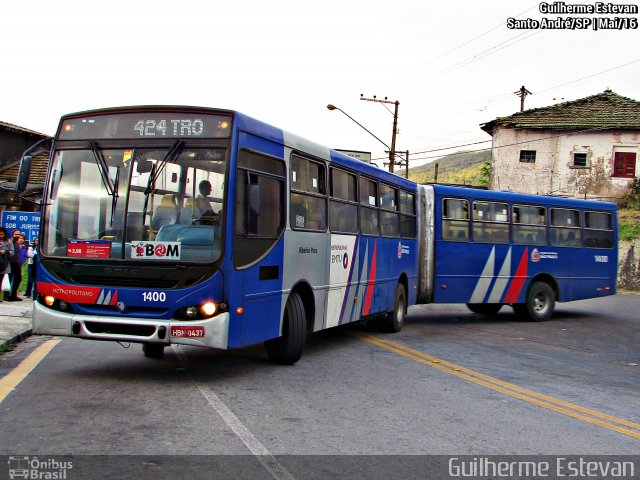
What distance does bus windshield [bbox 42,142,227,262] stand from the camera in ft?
24.9

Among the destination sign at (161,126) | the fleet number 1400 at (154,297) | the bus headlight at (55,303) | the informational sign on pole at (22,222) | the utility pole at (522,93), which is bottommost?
the bus headlight at (55,303)

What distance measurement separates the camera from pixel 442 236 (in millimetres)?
16531

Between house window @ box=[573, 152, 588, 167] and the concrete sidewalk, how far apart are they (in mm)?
31793

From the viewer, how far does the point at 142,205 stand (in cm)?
763

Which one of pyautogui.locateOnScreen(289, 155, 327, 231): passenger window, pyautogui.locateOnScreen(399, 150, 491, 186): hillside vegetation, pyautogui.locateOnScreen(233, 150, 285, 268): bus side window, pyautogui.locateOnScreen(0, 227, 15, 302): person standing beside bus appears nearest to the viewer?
pyautogui.locateOnScreen(233, 150, 285, 268): bus side window

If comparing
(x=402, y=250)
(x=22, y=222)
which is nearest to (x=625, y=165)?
(x=402, y=250)

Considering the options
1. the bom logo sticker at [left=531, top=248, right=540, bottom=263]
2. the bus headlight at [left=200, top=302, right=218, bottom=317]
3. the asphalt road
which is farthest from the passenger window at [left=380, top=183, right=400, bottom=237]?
the bus headlight at [left=200, top=302, right=218, bottom=317]

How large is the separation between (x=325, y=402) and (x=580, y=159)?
36.2 metres

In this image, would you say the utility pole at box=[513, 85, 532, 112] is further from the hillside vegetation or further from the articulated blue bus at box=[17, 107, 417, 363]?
the articulated blue bus at box=[17, 107, 417, 363]

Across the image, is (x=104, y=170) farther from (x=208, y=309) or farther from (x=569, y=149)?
(x=569, y=149)

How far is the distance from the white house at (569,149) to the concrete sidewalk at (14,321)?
30.8 metres

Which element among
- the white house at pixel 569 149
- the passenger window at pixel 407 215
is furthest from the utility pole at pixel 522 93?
the passenger window at pixel 407 215

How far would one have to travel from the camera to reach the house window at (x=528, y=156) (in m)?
40.8

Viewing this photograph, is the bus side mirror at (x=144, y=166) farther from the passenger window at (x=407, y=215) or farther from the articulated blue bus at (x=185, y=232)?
the passenger window at (x=407, y=215)
